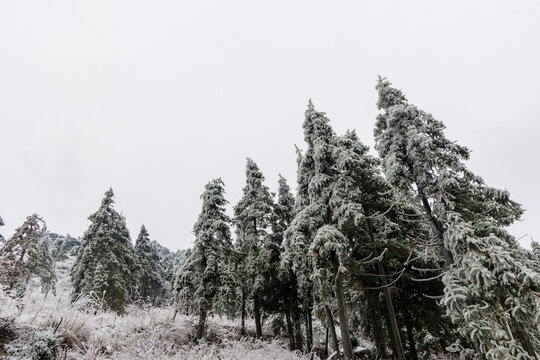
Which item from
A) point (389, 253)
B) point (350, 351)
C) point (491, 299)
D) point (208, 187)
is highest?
point (208, 187)

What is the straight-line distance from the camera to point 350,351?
1108 cm

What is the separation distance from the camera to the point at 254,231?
68.6ft

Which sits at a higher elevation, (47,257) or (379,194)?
(47,257)

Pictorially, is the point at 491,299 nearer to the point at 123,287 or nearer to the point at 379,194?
the point at 379,194

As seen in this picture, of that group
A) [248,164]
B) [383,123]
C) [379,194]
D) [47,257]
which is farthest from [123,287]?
[47,257]

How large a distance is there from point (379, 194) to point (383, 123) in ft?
13.8

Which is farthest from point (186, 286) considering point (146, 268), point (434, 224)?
point (146, 268)

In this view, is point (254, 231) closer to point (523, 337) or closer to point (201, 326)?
point (201, 326)

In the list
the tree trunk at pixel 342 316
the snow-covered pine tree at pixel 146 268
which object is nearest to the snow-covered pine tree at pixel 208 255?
the tree trunk at pixel 342 316

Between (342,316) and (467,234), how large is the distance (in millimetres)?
5869

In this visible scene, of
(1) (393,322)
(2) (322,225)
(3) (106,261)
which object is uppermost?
(3) (106,261)

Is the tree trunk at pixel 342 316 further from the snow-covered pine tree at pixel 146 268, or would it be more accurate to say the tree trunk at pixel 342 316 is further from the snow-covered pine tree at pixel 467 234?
the snow-covered pine tree at pixel 146 268

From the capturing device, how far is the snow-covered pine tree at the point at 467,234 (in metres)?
8.10

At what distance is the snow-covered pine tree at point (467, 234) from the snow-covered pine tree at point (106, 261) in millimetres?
24044
